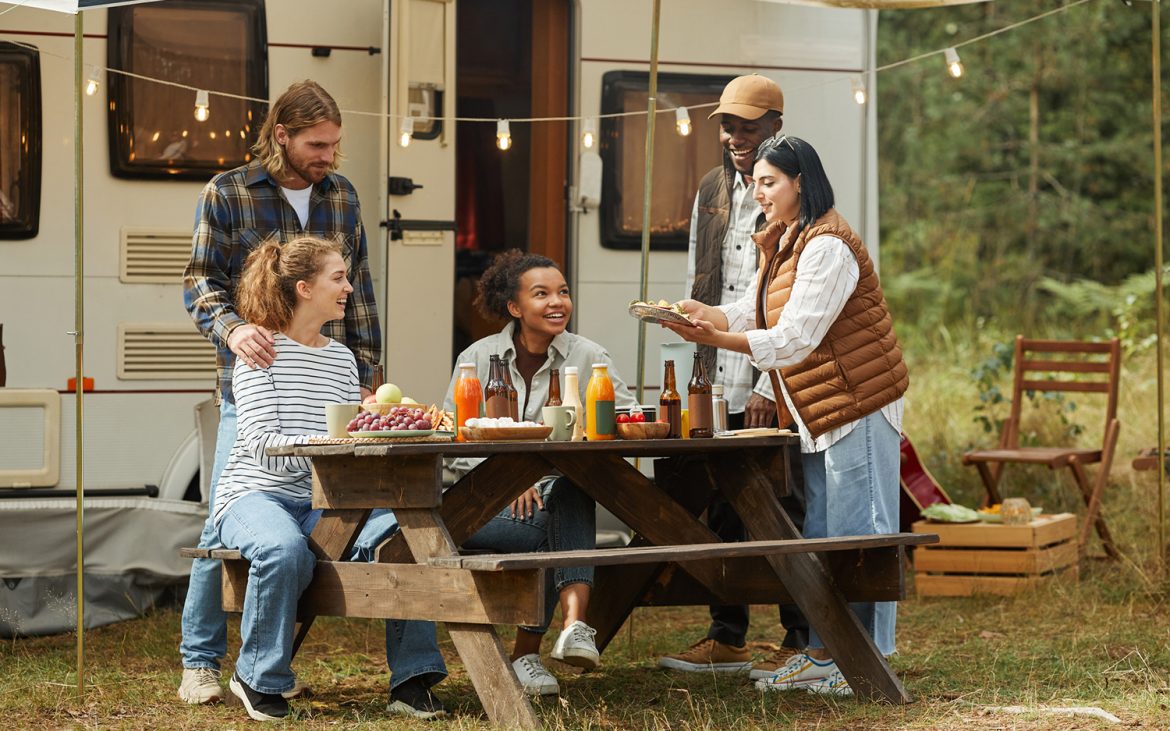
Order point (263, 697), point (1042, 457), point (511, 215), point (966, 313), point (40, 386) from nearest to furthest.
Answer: point (263, 697) → point (40, 386) → point (1042, 457) → point (511, 215) → point (966, 313)

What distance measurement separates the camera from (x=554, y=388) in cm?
471

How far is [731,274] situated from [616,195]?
1.15 metres

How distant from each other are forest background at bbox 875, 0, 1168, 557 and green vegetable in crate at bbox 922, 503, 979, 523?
23.5ft

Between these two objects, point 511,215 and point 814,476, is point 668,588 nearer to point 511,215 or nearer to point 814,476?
point 814,476

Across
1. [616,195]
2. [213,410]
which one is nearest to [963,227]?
[616,195]

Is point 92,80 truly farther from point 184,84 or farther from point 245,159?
point 245,159

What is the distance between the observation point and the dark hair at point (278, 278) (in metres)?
4.24

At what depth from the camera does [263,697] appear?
4070mm

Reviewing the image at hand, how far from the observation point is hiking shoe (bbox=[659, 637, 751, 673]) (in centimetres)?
500

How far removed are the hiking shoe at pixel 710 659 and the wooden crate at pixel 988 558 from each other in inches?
65.5

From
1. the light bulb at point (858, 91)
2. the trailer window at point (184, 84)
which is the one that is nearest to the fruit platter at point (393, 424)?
the trailer window at point (184, 84)

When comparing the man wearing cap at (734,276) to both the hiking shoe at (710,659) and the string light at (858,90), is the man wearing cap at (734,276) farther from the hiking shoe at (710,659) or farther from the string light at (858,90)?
the string light at (858,90)

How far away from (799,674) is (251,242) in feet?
6.73

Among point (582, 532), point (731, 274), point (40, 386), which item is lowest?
point (582, 532)
